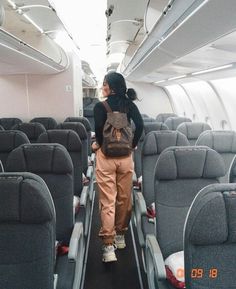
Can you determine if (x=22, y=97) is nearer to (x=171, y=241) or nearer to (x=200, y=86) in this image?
(x=200, y=86)

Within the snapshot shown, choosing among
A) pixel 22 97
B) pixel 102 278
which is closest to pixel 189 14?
pixel 102 278

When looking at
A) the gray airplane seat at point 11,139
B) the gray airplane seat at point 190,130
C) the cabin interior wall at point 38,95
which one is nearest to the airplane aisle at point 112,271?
the gray airplane seat at point 11,139

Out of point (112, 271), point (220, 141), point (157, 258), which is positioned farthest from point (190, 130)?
point (157, 258)

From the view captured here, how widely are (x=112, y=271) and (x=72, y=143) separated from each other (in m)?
1.46

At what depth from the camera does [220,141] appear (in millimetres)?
3576

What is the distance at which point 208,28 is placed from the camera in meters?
2.23

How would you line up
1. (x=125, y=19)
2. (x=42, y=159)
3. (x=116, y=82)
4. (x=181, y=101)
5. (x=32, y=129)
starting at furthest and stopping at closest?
1. (x=181, y=101)
2. (x=32, y=129)
3. (x=125, y=19)
4. (x=116, y=82)
5. (x=42, y=159)

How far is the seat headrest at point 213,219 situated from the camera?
1.35 m

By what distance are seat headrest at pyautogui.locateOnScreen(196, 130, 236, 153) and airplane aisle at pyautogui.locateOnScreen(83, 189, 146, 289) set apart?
1.50m

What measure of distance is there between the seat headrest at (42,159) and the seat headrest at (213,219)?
1.48 m

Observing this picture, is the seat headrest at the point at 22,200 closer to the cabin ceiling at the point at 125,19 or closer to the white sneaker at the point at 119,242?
the white sneaker at the point at 119,242

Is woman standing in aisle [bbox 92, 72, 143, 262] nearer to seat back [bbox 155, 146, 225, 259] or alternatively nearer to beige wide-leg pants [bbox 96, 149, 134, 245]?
beige wide-leg pants [bbox 96, 149, 134, 245]

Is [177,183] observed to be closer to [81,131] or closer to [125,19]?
[81,131]

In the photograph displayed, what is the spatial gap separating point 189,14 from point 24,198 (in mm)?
A: 1536
